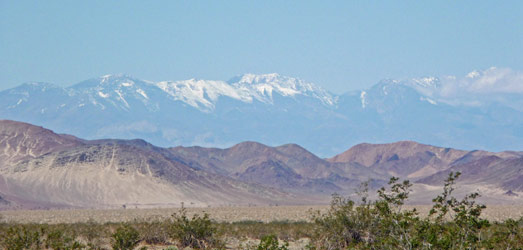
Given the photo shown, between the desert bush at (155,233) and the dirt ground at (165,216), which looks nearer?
the desert bush at (155,233)

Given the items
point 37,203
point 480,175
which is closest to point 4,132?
point 37,203

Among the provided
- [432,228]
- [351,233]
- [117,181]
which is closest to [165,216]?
[351,233]

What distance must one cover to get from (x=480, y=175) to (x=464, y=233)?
154 metres

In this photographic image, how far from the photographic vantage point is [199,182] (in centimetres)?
13625

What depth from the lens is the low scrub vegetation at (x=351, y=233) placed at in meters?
17.6

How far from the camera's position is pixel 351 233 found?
27.3 meters

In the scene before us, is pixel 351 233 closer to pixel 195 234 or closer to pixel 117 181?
pixel 195 234

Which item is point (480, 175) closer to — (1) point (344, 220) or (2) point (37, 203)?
(2) point (37, 203)

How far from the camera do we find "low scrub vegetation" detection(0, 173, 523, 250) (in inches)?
693

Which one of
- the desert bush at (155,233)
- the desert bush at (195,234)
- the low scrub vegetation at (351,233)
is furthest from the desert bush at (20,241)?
the desert bush at (155,233)

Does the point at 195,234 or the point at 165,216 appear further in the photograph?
the point at 165,216

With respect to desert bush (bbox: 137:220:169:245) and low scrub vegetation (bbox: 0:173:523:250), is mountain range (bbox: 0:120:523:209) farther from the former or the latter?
low scrub vegetation (bbox: 0:173:523:250)

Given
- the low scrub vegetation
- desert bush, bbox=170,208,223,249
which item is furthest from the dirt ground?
desert bush, bbox=170,208,223,249

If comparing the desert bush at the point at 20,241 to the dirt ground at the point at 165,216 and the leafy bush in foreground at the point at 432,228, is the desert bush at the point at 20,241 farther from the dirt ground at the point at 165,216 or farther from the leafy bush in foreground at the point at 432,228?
the dirt ground at the point at 165,216
